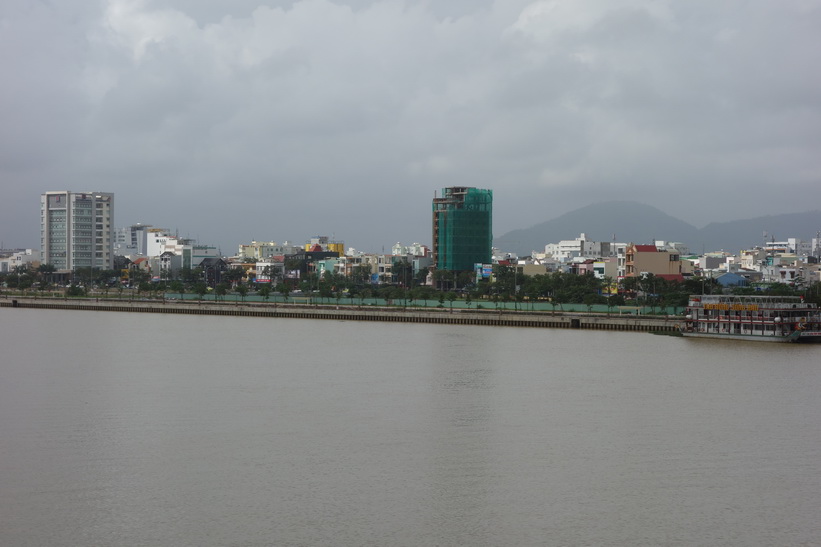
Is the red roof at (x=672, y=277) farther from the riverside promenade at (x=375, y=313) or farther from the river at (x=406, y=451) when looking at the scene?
the river at (x=406, y=451)

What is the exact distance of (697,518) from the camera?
49.4 ft

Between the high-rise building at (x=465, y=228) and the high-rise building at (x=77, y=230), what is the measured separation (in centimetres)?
4671

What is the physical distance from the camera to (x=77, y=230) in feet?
374

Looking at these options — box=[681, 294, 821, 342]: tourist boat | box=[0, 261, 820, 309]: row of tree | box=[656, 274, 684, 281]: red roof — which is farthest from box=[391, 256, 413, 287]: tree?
box=[681, 294, 821, 342]: tourist boat

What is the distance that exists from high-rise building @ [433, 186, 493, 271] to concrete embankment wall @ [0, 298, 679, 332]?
28.5 metres

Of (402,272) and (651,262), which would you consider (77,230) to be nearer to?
(402,272)

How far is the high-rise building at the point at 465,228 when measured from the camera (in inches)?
3600

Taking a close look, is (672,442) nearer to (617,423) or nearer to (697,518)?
(617,423)

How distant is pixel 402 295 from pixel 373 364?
37.3 m

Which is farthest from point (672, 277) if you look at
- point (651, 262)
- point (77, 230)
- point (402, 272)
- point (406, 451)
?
point (77, 230)

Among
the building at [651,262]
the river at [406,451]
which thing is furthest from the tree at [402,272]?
the river at [406,451]

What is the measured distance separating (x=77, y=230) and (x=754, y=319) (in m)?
91.9

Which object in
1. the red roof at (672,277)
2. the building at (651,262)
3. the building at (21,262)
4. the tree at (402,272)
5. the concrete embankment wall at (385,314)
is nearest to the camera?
the concrete embankment wall at (385,314)

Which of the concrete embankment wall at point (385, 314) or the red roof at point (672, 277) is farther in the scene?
the red roof at point (672, 277)
